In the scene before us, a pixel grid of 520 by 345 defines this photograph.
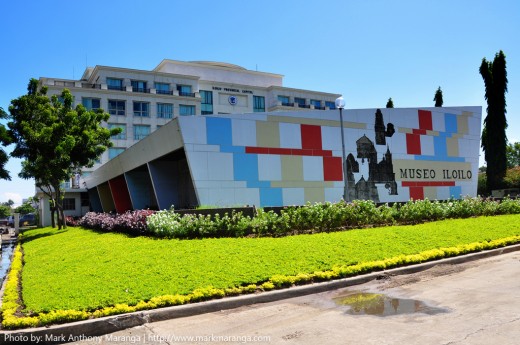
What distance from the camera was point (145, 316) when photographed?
22.2 feet

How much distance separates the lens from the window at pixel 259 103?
216 ft

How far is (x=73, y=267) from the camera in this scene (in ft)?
34.4

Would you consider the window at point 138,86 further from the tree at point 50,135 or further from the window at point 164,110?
the tree at point 50,135

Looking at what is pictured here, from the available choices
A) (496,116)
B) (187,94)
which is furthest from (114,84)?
(496,116)

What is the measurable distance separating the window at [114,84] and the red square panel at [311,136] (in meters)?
39.7

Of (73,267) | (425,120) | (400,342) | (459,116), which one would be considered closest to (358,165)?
(425,120)

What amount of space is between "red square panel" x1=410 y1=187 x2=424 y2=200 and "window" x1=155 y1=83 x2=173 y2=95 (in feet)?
133

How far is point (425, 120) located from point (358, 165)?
268 inches

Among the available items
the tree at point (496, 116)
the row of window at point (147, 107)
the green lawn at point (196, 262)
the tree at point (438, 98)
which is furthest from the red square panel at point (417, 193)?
the row of window at point (147, 107)

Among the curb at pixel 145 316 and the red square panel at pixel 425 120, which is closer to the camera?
the curb at pixel 145 316

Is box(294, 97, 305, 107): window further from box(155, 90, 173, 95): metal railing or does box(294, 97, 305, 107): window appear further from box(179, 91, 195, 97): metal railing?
box(155, 90, 173, 95): metal railing

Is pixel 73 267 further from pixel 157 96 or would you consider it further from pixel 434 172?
pixel 157 96

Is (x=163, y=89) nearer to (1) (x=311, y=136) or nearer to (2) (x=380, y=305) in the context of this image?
(1) (x=311, y=136)

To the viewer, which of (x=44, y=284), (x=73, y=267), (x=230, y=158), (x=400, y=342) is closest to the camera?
(x=400, y=342)
